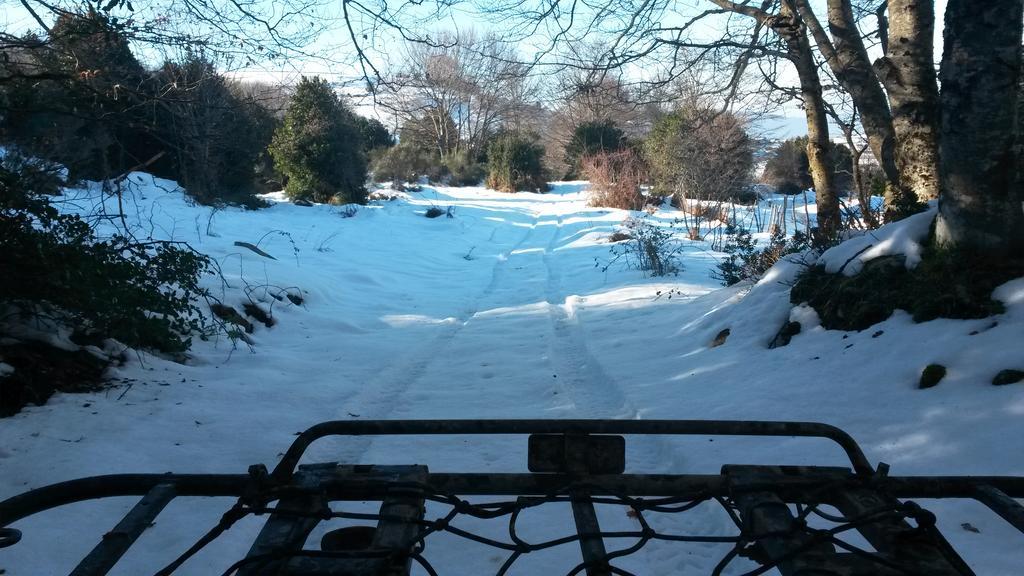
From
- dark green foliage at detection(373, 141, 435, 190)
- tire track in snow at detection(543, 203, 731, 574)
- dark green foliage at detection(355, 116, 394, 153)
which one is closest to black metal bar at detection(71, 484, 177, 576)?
tire track in snow at detection(543, 203, 731, 574)

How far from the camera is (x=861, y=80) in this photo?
320 inches

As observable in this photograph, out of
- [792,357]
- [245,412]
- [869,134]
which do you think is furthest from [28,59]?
[869,134]

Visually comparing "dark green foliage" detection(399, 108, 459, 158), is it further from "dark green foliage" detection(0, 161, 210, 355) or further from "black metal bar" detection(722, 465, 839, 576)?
"black metal bar" detection(722, 465, 839, 576)

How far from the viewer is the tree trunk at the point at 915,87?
6.84 m

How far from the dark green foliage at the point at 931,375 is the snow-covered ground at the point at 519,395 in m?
0.06

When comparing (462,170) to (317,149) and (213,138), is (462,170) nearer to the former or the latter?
(317,149)

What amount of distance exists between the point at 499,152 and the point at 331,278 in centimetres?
2471

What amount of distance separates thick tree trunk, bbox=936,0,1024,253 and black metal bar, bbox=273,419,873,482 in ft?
12.3

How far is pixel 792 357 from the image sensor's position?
5887mm

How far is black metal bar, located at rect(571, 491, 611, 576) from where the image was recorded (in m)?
1.67

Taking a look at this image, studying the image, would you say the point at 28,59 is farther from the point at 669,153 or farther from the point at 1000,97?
the point at 669,153

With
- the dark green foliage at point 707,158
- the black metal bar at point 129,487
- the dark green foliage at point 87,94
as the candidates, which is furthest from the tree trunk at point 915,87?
the dark green foliage at point 707,158

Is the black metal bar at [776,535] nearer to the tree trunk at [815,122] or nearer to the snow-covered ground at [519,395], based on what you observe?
the snow-covered ground at [519,395]

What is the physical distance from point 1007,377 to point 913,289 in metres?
1.52
